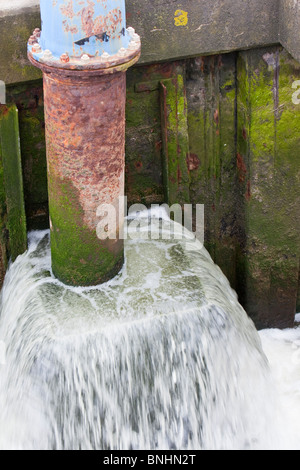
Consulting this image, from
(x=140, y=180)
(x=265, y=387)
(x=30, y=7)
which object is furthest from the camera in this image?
(x=140, y=180)

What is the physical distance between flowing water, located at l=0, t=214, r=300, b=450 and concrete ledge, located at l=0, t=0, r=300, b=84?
1.22 metres

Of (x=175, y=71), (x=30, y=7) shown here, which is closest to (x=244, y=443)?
(x=175, y=71)

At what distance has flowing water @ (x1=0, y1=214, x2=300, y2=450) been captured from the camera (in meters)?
3.63

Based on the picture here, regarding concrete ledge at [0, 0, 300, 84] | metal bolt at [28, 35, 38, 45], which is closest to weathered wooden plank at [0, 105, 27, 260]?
concrete ledge at [0, 0, 300, 84]

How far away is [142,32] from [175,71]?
389 millimetres

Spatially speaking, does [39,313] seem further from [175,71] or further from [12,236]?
[175,71]

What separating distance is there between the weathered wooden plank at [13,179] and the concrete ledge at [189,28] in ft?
0.77

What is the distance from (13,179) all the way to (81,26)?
4.12 ft

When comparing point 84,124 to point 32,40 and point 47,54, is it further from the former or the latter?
point 32,40

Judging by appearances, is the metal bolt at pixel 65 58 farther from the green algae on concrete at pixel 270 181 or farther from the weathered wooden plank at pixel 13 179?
the green algae on concrete at pixel 270 181

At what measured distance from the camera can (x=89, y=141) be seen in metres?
3.49

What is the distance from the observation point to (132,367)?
3678 millimetres

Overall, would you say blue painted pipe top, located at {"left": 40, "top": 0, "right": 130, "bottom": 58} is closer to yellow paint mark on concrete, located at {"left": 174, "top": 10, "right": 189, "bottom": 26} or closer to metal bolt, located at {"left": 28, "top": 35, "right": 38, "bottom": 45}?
metal bolt, located at {"left": 28, "top": 35, "right": 38, "bottom": 45}

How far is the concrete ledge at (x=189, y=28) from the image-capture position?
3.82 metres
